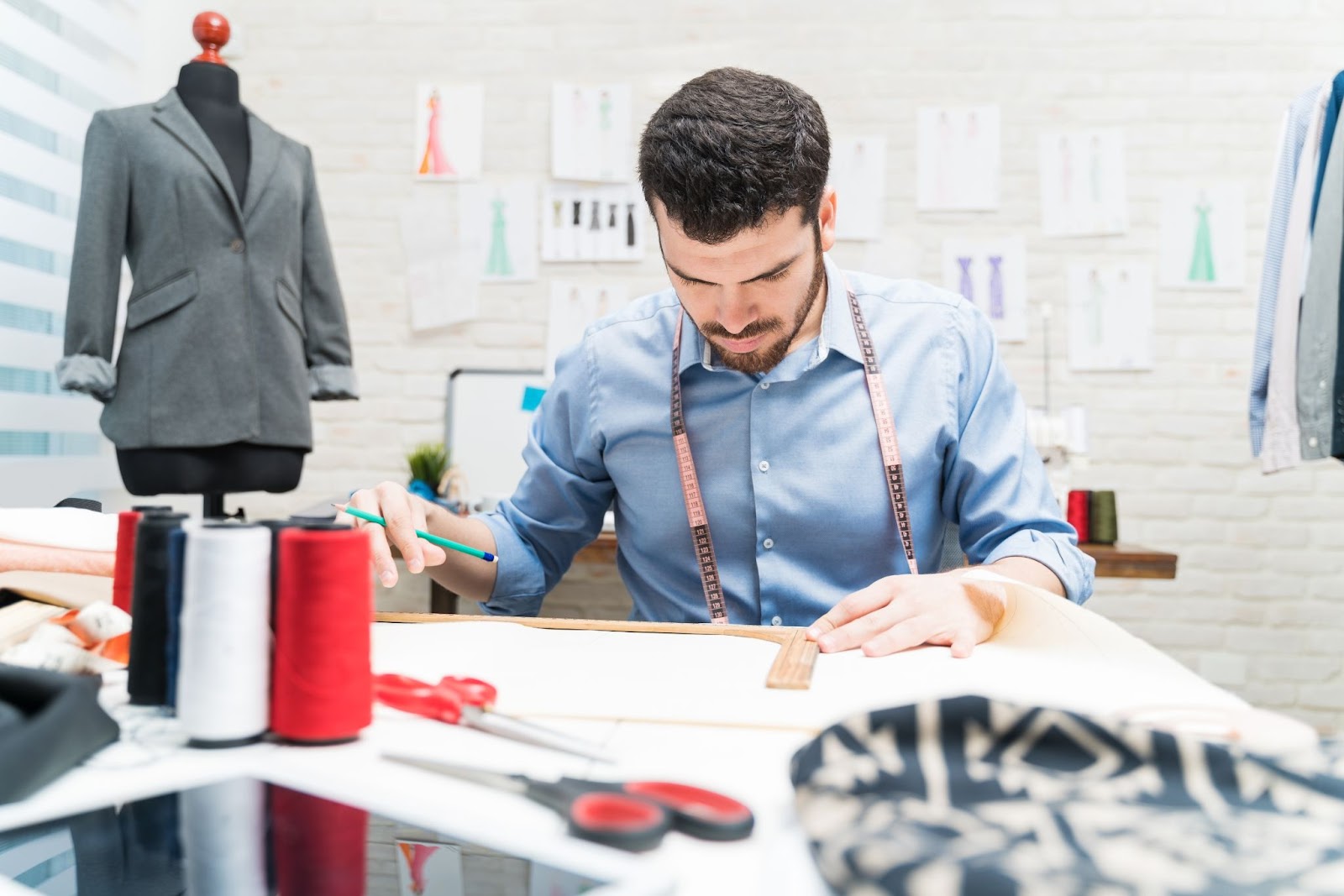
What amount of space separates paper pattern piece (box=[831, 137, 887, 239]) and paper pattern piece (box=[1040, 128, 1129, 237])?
51cm

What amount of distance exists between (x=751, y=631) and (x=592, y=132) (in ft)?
8.71

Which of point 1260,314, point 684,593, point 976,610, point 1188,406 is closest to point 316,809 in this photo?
point 976,610

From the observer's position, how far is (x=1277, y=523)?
11.0ft

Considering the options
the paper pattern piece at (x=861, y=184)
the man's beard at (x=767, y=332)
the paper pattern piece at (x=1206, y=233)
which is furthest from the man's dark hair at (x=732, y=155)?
the paper pattern piece at (x=1206, y=233)

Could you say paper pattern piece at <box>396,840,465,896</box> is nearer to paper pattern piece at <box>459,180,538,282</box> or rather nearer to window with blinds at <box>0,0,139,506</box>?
window with blinds at <box>0,0,139,506</box>

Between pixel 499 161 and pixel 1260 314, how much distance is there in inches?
92.0

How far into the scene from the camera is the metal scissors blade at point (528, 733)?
2.48 ft

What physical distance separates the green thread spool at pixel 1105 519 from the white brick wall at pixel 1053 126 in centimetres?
44

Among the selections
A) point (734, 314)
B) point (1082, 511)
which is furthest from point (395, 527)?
point (1082, 511)

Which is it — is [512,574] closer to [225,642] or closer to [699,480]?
[699,480]

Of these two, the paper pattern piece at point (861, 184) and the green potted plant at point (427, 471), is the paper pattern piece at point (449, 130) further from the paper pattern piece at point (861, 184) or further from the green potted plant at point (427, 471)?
the paper pattern piece at point (861, 184)

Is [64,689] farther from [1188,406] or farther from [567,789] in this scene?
[1188,406]

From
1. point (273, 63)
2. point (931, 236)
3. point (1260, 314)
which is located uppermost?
point (273, 63)

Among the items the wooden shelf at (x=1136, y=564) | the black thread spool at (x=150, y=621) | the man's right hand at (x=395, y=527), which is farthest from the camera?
the wooden shelf at (x=1136, y=564)
